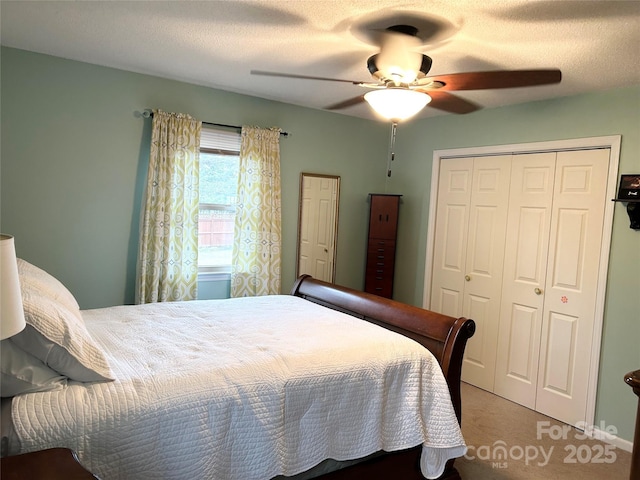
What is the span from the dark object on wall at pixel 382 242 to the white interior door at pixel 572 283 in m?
1.39

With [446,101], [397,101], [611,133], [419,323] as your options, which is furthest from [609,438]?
[397,101]

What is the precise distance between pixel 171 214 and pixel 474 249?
2499mm

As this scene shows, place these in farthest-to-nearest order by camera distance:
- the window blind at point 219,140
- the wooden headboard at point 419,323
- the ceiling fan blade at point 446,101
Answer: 1. the window blind at point 219,140
2. the ceiling fan blade at point 446,101
3. the wooden headboard at point 419,323

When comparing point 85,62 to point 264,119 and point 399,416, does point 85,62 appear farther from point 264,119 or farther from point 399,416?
point 399,416

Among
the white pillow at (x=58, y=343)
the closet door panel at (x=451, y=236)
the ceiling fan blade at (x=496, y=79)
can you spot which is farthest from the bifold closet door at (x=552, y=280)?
the white pillow at (x=58, y=343)

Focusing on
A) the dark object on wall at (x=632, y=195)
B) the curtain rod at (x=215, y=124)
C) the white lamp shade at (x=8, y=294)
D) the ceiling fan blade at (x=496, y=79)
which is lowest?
the white lamp shade at (x=8, y=294)

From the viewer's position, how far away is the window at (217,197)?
3645 mm

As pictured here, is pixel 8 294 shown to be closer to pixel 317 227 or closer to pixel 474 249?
pixel 317 227

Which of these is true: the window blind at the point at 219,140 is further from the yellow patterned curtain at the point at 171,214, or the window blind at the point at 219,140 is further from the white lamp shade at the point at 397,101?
the white lamp shade at the point at 397,101

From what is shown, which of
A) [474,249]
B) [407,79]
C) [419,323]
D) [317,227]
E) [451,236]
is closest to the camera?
[407,79]

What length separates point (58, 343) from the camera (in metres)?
1.55

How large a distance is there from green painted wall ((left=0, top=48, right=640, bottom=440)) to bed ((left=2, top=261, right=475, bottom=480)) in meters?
0.84

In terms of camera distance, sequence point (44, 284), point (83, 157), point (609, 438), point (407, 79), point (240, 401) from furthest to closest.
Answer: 1. point (83, 157)
2. point (609, 438)
3. point (407, 79)
4. point (44, 284)
5. point (240, 401)

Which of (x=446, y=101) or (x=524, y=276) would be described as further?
(x=524, y=276)
